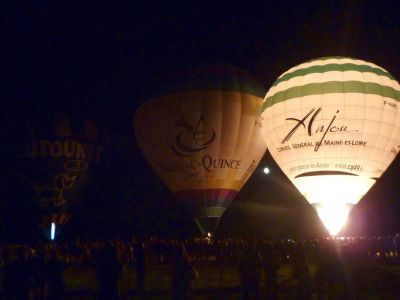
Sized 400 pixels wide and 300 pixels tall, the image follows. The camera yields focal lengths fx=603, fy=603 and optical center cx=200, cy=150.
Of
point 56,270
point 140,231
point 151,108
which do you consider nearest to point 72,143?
point 151,108

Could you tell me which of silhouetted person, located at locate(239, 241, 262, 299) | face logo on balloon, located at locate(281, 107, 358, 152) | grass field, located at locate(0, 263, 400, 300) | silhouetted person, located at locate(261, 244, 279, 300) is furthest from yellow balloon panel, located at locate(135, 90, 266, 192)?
silhouetted person, located at locate(239, 241, 262, 299)

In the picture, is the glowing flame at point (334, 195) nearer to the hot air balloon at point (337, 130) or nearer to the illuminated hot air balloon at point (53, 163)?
the hot air balloon at point (337, 130)

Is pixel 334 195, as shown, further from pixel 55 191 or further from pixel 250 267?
pixel 55 191

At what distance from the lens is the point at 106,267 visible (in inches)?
356

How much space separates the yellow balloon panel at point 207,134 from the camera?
22.2m

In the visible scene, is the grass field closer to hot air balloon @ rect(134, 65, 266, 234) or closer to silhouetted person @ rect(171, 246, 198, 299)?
silhouetted person @ rect(171, 246, 198, 299)

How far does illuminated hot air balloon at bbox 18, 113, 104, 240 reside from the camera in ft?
79.4

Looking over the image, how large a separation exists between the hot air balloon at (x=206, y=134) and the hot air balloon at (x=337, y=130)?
375cm

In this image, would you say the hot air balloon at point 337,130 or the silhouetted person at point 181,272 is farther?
the hot air balloon at point 337,130

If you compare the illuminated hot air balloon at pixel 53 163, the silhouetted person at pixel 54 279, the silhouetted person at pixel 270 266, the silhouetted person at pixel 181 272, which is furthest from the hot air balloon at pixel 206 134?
the silhouetted person at pixel 54 279

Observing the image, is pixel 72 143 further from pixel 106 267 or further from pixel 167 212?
pixel 167 212

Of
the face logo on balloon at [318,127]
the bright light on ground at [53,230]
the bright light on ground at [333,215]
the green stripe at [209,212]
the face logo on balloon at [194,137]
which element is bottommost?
the bright light on ground at [333,215]

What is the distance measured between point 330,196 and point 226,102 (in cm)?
625

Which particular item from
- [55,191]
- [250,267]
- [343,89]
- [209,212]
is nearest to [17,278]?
[250,267]
